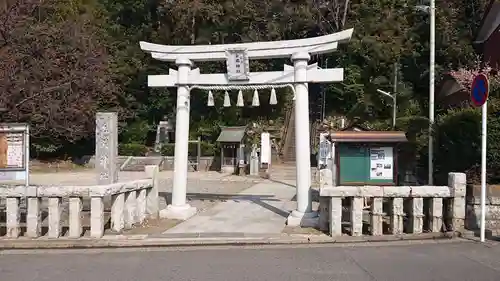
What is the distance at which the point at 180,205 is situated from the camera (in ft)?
36.4

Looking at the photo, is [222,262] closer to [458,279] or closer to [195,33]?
[458,279]

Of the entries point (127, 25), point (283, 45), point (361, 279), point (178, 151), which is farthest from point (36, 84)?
point (127, 25)

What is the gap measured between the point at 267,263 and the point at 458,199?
415 cm

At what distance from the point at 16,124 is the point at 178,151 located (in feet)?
12.2

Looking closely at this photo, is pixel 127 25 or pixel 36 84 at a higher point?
pixel 127 25

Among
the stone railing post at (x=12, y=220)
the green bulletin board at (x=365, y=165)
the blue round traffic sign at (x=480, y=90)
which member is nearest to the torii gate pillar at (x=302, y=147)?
the green bulletin board at (x=365, y=165)

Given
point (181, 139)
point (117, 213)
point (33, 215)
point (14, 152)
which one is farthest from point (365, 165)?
point (14, 152)

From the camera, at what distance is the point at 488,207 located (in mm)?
8898

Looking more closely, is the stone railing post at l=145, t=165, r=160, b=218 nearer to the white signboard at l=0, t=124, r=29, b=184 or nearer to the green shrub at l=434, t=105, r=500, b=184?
the white signboard at l=0, t=124, r=29, b=184

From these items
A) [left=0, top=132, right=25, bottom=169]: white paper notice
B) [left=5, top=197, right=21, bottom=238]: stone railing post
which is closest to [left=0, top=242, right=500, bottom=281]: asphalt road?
[left=5, top=197, right=21, bottom=238]: stone railing post

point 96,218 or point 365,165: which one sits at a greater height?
point 365,165

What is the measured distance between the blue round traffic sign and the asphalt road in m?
2.51

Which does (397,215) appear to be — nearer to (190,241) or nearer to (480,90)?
(480,90)

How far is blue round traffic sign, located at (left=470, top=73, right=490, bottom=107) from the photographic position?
7963 millimetres
